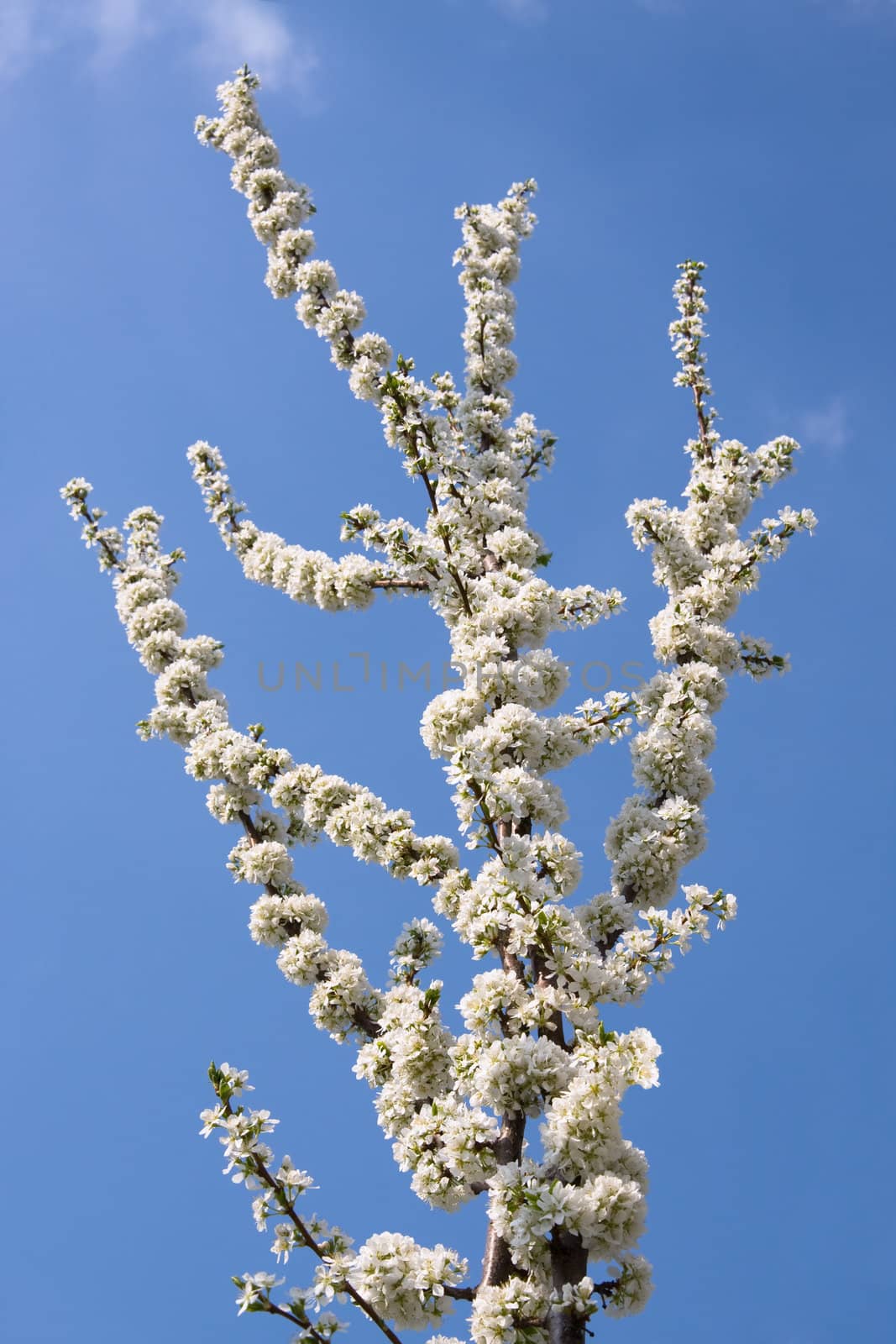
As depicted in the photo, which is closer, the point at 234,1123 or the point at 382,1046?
the point at 234,1123

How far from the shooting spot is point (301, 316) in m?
13.8

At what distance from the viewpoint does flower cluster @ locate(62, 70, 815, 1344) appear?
665 centimetres

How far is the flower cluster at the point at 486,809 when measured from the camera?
6648mm

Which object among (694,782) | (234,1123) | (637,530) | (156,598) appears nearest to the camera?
(234,1123)

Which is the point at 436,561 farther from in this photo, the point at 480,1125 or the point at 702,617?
the point at 480,1125

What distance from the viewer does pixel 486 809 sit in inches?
301

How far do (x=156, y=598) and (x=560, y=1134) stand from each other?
8990 mm

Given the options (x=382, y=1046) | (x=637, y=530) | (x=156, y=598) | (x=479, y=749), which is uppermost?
(x=156, y=598)

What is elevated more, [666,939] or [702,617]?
[702,617]

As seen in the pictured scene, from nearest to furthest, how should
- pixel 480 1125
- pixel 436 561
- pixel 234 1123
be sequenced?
1. pixel 234 1123
2. pixel 480 1125
3. pixel 436 561

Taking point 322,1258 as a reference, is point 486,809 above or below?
above

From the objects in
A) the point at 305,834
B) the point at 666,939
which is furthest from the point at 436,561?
the point at 666,939

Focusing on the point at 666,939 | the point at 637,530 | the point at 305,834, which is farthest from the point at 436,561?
the point at 666,939

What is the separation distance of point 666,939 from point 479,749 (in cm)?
216
